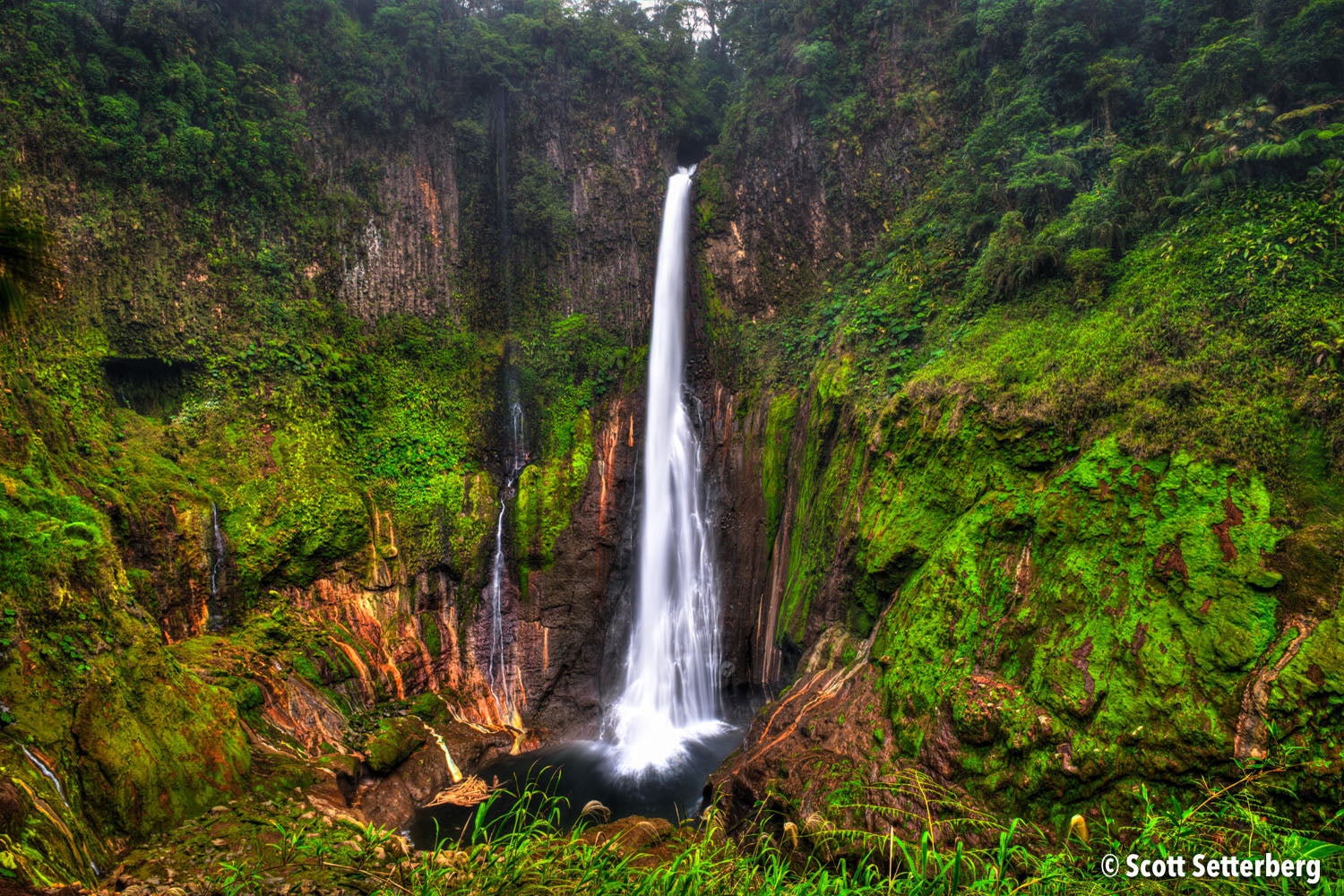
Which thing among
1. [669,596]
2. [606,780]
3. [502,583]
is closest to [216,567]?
[502,583]

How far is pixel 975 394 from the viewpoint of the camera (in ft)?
26.8

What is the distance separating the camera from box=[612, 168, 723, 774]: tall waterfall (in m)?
11.6

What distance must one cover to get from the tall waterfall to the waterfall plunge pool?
0.87 ft

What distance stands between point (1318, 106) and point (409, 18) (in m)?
18.2

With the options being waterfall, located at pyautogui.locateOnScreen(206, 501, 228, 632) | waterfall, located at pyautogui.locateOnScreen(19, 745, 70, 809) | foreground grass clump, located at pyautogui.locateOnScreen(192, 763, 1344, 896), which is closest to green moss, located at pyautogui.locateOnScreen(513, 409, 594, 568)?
waterfall, located at pyautogui.locateOnScreen(206, 501, 228, 632)

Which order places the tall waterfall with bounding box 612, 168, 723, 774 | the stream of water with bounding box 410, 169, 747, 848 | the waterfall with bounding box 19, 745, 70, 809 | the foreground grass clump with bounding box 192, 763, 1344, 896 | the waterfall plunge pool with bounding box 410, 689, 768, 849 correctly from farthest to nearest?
1. the tall waterfall with bounding box 612, 168, 723, 774
2. the stream of water with bounding box 410, 169, 747, 848
3. the waterfall plunge pool with bounding box 410, 689, 768, 849
4. the waterfall with bounding box 19, 745, 70, 809
5. the foreground grass clump with bounding box 192, 763, 1344, 896

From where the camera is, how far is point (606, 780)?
983 cm

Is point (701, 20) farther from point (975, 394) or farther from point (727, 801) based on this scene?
point (727, 801)

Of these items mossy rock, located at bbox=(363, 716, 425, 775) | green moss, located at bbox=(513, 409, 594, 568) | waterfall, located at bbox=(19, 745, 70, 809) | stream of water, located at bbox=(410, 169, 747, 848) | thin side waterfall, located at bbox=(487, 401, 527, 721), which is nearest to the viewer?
waterfall, located at bbox=(19, 745, 70, 809)

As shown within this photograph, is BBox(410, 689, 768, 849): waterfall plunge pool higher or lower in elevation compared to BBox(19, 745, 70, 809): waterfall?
lower

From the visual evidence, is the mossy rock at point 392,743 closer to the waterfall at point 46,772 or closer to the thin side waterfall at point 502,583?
the thin side waterfall at point 502,583

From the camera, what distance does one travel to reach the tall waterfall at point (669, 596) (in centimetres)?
1156

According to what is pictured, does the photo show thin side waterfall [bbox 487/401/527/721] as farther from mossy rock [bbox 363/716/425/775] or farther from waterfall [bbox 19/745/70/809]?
waterfall [bbox 19/745/70/809]

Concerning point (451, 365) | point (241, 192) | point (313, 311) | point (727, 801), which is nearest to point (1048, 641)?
point (727, 801)
